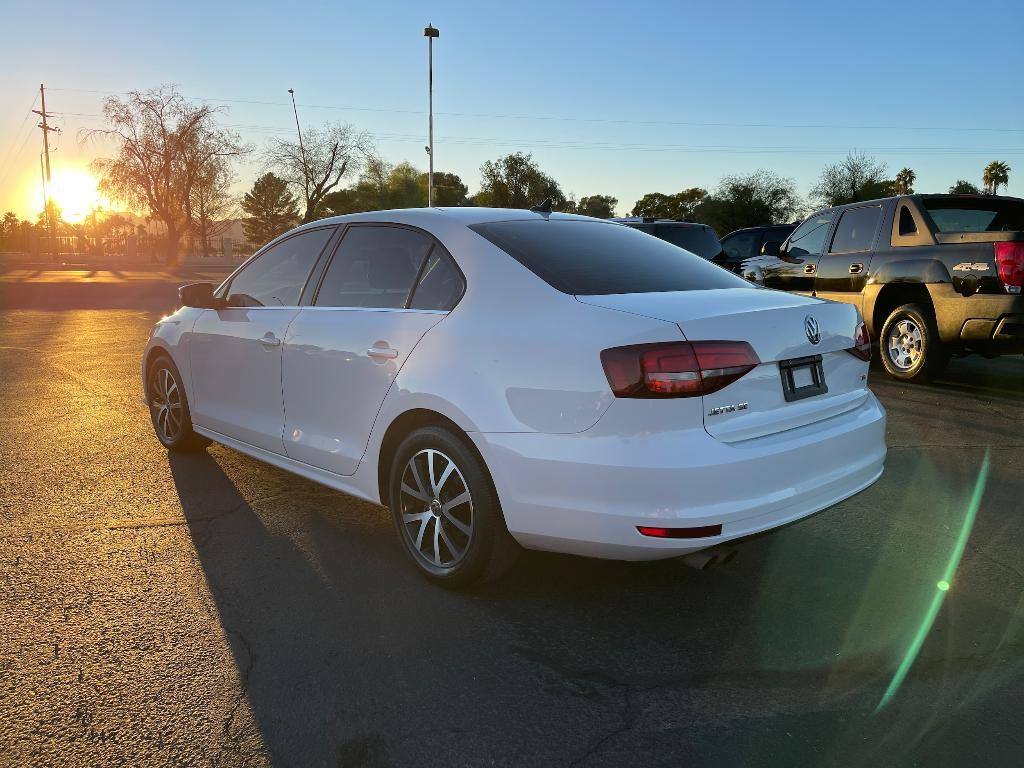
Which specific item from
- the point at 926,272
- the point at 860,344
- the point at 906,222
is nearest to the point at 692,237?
the point at 906,222

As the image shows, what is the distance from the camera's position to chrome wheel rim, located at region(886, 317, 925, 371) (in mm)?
8819

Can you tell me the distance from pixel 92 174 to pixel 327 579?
63.1 meters

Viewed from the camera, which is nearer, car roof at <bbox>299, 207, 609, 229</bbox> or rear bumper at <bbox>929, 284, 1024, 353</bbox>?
car roof at <bbox>299, 207, 609, 229</bbox>

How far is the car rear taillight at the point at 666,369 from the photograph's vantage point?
297 cm

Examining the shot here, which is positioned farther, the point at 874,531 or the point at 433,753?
the point at 874,531

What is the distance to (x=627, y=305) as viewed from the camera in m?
3.24

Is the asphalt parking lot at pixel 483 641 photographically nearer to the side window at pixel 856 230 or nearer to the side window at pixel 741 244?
the side window at pixel 856 230

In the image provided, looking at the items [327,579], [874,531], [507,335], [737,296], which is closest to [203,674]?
[327,579]

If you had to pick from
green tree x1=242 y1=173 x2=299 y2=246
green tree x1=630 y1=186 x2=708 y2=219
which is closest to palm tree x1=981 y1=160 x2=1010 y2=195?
green tree x1=630 y1=186 x2=708 y2=219

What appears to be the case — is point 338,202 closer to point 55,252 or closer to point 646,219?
point 55,252

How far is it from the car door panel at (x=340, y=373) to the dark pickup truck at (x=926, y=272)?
6.28 metres

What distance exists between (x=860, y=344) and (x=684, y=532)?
4.69ft

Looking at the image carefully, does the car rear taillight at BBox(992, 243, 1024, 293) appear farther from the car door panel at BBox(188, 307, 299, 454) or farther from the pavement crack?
the pavement crack

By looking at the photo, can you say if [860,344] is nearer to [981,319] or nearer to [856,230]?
[981,319]
